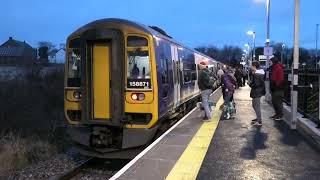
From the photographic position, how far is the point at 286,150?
1080 centimetres

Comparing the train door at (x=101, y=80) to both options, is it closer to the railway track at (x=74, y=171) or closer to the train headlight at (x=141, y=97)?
the train headlight at (x=141, y=97)

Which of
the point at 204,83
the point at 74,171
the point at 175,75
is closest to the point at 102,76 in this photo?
the point at 74,171

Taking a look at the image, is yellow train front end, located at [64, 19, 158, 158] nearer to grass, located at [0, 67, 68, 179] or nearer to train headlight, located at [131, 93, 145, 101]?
train headlight, located at [131, 93, 145, 101]

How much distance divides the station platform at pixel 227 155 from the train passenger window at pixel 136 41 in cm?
222

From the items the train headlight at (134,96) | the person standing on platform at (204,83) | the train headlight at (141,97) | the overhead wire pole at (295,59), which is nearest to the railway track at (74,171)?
the train headlight at (134,96)

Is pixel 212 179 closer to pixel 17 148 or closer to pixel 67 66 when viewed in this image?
pixel 67 66

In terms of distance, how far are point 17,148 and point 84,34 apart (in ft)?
35.2

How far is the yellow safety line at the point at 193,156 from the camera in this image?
833cm

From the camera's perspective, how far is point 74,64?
45.6 ft

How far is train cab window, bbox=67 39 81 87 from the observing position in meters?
13.7

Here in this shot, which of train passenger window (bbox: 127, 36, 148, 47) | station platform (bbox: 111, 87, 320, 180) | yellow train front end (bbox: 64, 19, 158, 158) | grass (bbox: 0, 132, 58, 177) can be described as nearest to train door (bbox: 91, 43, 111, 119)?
yellow train front end (bbox: 64, 19, 158, 158)

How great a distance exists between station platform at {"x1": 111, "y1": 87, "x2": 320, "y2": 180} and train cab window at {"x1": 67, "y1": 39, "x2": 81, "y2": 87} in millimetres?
2689

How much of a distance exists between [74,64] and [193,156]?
5166mm

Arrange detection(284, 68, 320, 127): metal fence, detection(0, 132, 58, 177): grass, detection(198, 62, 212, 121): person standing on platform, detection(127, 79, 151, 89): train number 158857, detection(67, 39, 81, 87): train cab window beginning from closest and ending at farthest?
detection(127, 79, 151, 89): train number 158857 → detection(67, 39, 81, 87): train cab window → detection(284, 68, 320, 127): metal fence → detection(198, 62, 212, 121): person standing on platform → detection(0, 132, 58, 177): grass
